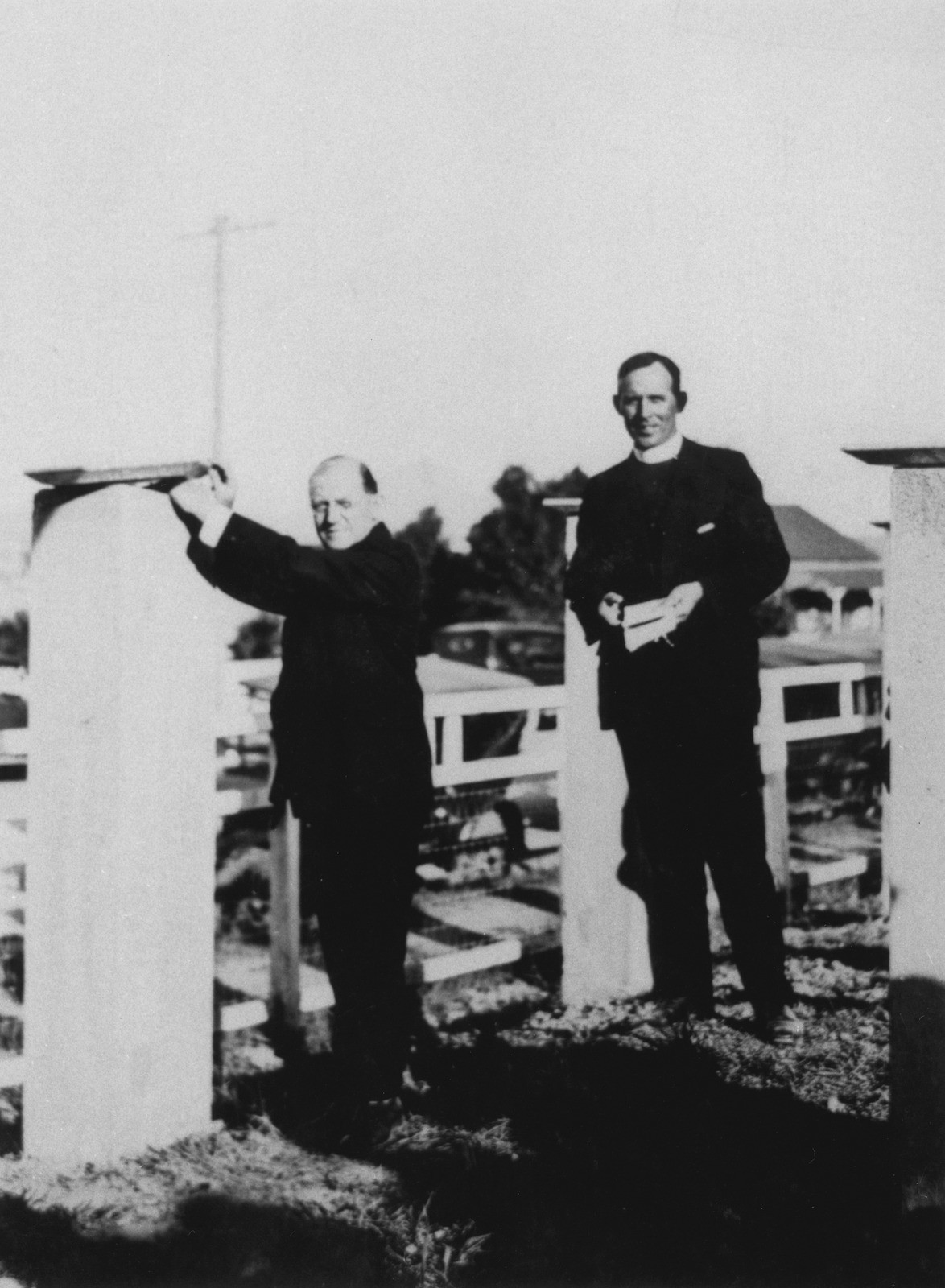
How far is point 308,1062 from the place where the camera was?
381cm

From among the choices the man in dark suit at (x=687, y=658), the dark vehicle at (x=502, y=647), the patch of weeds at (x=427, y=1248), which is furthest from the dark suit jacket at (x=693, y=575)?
the dark vehicle at (x=502, y=647)

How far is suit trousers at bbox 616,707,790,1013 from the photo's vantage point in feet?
11.0

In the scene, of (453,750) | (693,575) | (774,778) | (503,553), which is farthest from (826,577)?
(453,750)

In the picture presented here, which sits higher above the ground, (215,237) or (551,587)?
(215,237)

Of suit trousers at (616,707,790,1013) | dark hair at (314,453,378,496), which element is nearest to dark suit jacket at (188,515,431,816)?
dark hair at (314,453,378,496)

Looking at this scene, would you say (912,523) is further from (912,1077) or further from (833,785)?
(833,785)

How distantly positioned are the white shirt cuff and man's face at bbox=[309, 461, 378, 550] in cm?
26

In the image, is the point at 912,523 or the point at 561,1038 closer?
the point at 912,523

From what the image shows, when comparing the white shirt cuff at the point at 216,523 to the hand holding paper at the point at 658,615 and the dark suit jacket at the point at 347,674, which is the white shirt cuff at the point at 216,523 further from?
the hand holding paper at the point at 658,615

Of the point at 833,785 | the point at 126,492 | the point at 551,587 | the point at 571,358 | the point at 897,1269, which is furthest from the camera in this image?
the point at 833,785

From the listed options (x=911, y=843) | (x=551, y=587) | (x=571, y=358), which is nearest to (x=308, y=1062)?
(x=551, y=587)

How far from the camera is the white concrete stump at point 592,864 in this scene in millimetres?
4043

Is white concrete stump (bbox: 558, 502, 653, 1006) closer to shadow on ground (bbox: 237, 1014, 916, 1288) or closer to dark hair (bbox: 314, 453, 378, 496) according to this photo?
shadow on ground (bbox: 237, 1014, 916, 1288)

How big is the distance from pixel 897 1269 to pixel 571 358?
2.33 m
